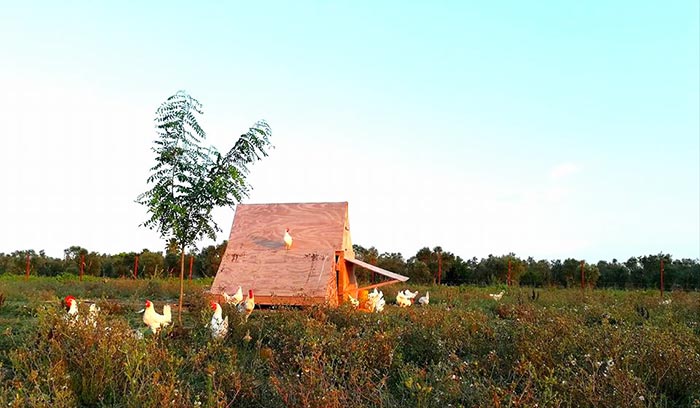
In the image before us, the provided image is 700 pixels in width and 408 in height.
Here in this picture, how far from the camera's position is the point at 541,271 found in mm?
34125

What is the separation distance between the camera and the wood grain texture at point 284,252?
13.6 m

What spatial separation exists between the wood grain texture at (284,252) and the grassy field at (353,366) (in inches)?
191

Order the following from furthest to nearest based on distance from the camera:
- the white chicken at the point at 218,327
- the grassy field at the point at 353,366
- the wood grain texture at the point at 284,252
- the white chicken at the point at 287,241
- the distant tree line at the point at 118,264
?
the distant tree line at the point at 118,264, the white chicken at the point at 287,241, the wood grain texture at the point at 284,252, the white chicken at the point at 218,327, the grassy field at the point at 353,366

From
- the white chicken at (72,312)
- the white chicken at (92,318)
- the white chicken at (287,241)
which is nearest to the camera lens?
the white chicken at (92,318)

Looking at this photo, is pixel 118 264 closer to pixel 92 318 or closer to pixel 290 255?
pixel 290 255

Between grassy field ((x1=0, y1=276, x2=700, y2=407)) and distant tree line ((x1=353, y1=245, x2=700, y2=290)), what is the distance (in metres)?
23.7

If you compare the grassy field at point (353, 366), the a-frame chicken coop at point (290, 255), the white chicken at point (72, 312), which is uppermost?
the a-frame chicken coop at point (290, 255)

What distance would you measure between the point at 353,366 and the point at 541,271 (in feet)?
99.6

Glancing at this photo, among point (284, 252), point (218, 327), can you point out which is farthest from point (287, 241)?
point (218, 327)

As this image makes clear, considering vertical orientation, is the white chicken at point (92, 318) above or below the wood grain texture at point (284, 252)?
below

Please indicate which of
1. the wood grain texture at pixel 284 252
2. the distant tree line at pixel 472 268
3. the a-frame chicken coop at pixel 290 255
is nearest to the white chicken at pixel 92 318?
the wood grain texture at pixel 284 252

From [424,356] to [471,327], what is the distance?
3.54 feet

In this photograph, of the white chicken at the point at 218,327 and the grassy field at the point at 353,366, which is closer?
the grassy field at the point at 353,366

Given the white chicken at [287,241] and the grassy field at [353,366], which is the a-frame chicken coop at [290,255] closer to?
the white chicken at [287,241]
